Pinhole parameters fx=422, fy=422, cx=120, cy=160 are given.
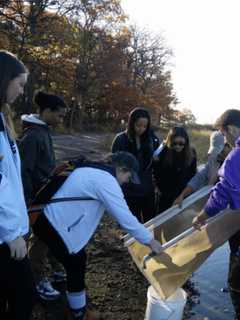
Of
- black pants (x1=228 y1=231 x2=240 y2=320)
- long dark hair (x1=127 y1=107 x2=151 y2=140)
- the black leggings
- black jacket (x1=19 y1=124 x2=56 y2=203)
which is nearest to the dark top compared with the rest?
long dark hair (x1=127 y1=107 x2=151 y2=140)

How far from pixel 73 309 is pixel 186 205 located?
67.3 inches

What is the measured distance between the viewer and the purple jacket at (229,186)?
10.6 ft

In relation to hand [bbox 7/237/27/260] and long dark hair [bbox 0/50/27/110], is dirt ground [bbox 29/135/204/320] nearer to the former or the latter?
hand [bbox 7/237/27/260]

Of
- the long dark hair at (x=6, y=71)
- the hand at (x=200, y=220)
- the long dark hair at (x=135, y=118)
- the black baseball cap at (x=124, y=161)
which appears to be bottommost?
the hand at (x=200, y=220)

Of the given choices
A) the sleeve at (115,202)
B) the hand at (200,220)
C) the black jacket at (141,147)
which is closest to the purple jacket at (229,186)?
the hand at (200,220)

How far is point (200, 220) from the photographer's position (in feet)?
11.9

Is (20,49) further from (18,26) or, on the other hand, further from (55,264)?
(55,264)

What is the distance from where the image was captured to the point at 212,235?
368 centimetres

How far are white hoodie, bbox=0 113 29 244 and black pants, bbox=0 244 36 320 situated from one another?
13 cm

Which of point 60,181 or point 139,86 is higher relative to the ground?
point 139,86

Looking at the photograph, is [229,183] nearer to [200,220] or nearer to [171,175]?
[200,220]

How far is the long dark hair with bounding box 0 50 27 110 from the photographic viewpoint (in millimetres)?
2285

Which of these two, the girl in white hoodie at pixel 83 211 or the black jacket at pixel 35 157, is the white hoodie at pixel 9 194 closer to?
the girl in white hoodie at pixel 83 211

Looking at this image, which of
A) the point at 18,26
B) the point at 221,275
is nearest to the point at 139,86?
the point at 18,26
